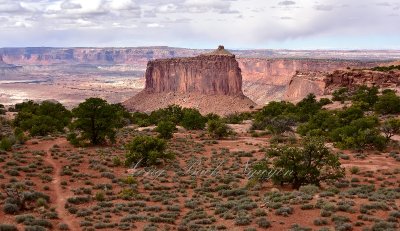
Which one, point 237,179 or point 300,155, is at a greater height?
point 300,155

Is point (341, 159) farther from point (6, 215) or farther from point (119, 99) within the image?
point (119, 99)

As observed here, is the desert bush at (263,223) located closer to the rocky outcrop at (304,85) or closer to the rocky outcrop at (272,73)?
the rocky outcrop at (304,85)

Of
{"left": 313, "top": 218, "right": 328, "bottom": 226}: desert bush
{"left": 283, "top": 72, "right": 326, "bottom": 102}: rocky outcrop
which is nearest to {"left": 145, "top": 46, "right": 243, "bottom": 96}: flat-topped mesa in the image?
{"left": 283, "top": 72, "right": 326, "bottom": 102}: rocky outcrop

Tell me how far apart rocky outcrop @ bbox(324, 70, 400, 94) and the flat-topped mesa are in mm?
49809

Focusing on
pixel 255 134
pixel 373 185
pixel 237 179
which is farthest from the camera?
pixel 255 134

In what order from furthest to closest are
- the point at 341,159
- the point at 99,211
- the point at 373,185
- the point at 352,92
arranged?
the point at 352,92
the point at 341,159
the point at 373,185
the point at 99,211

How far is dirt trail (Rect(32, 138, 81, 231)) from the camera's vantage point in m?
20.1

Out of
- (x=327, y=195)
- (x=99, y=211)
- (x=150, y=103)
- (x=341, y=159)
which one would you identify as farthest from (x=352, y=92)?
(x=150, y=103)

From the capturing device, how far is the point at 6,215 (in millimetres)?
20109

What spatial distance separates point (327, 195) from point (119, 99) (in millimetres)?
168738

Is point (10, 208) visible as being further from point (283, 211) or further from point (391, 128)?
point (391, 128)

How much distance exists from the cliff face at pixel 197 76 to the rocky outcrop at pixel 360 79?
4873 cm

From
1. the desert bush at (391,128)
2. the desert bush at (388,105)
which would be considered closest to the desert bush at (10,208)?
the desert bush at (391,128)

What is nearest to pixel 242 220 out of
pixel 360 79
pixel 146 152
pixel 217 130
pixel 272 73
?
pixel 146 152
